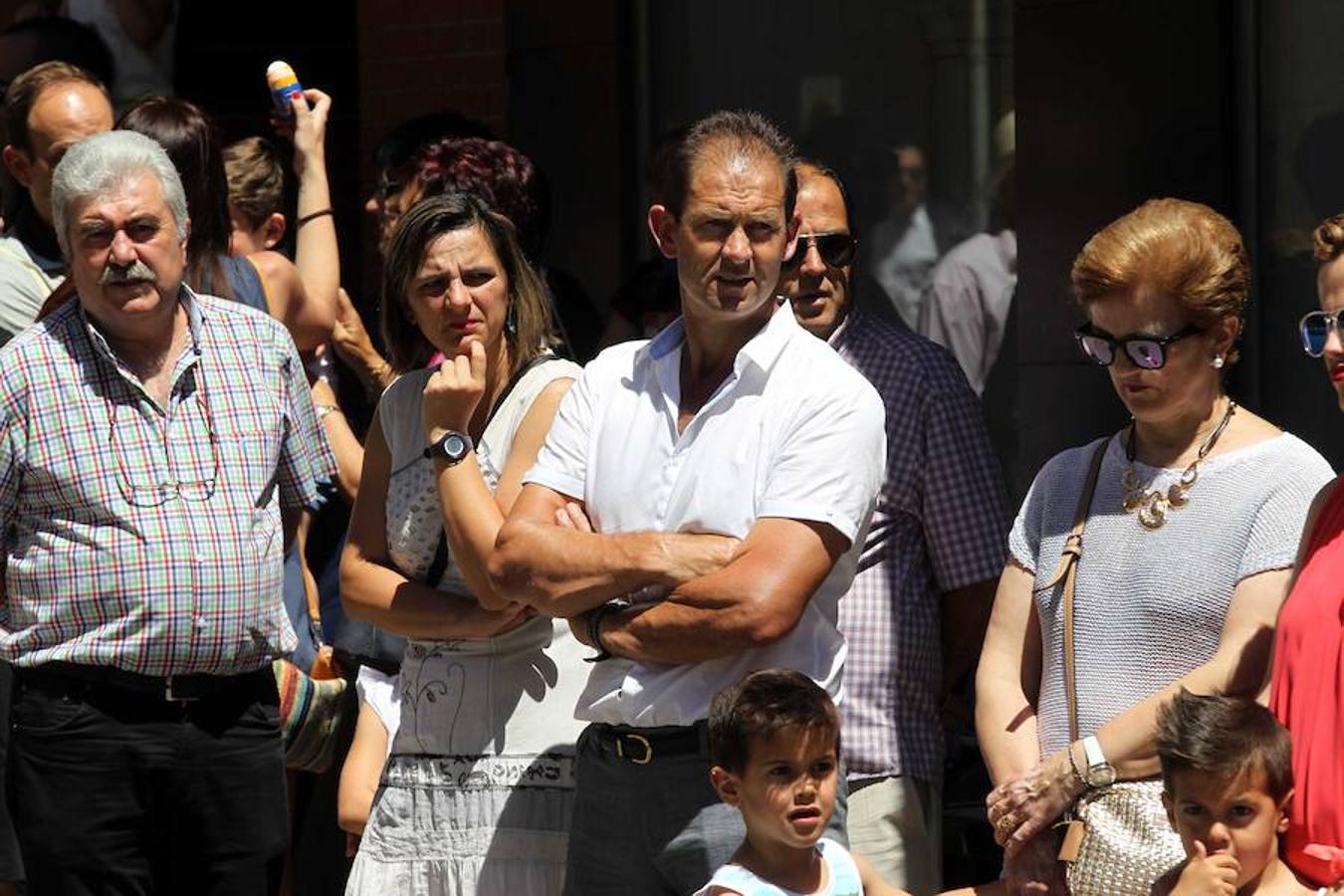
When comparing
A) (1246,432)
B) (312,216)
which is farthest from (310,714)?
(1246,432)

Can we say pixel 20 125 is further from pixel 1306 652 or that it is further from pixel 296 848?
pixel 1306 652

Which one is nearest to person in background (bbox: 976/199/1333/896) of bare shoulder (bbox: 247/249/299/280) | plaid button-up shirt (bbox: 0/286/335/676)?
plaid button-up shirt (bbox: 0/286/335/676)

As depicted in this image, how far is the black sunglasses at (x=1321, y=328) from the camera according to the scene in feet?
13.7

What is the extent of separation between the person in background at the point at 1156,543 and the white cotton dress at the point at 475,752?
1018 mm

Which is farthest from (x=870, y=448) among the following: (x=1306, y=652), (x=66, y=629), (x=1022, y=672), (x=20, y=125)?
(x=20, y=125)

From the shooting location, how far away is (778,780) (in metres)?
4.38

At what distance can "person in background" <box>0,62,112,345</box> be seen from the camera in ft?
20.4

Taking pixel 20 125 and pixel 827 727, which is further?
pixel 20 125

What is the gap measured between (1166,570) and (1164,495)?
0.51 feet

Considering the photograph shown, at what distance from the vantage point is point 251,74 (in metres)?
10.1

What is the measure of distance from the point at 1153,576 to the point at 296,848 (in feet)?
12.0

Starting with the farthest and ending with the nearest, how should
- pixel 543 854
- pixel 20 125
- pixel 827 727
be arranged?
pixel 20 125 → pixel 543 854 → pixel 827 727

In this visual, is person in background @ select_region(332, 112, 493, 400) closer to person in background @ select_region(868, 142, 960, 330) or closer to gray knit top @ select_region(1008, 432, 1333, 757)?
person in background @ select_region(868, 142, 960, 330)

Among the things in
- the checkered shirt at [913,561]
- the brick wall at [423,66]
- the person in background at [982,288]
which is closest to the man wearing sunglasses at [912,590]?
the checkered shirt at [913,561]
